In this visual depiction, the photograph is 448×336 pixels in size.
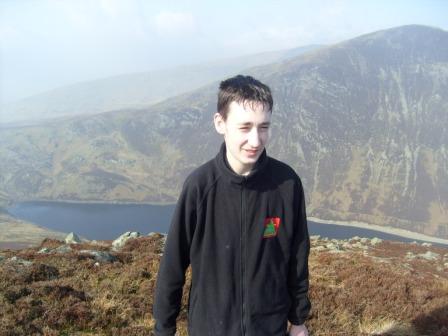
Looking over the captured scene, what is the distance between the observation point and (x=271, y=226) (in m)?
4.13

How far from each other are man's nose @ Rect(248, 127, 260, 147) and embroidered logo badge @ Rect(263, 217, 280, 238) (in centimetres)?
81

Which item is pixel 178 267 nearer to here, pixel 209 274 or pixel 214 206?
pixel 209 274

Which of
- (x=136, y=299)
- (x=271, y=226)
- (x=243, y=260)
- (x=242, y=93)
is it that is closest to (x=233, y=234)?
(x=243, y=260)

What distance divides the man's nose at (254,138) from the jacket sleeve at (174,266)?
804 mm

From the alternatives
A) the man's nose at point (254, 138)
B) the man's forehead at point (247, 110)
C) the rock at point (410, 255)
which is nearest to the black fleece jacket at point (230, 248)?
the man's nose at point (254, 138)

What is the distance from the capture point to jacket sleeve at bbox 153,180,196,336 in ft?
13.4

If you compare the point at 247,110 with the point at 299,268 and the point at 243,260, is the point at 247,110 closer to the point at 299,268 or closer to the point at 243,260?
the point at 243,260

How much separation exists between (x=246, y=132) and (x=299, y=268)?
1.69 metres

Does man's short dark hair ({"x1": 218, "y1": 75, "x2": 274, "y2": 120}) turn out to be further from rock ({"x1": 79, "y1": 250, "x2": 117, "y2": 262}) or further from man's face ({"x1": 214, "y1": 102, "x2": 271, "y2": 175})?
rock ({"x1": 79, "y1": 250, "x2": 117, "y2": 262})

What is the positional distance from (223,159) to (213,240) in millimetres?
862

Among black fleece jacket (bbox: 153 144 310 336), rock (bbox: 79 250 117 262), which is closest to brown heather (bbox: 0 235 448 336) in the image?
rock (bbox: 79 250 117 262)

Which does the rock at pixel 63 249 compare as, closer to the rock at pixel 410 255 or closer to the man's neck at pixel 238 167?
the man's neck at pixel 238 167

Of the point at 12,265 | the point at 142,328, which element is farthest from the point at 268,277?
the point at 12,265

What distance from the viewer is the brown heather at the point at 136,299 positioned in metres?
8.30
